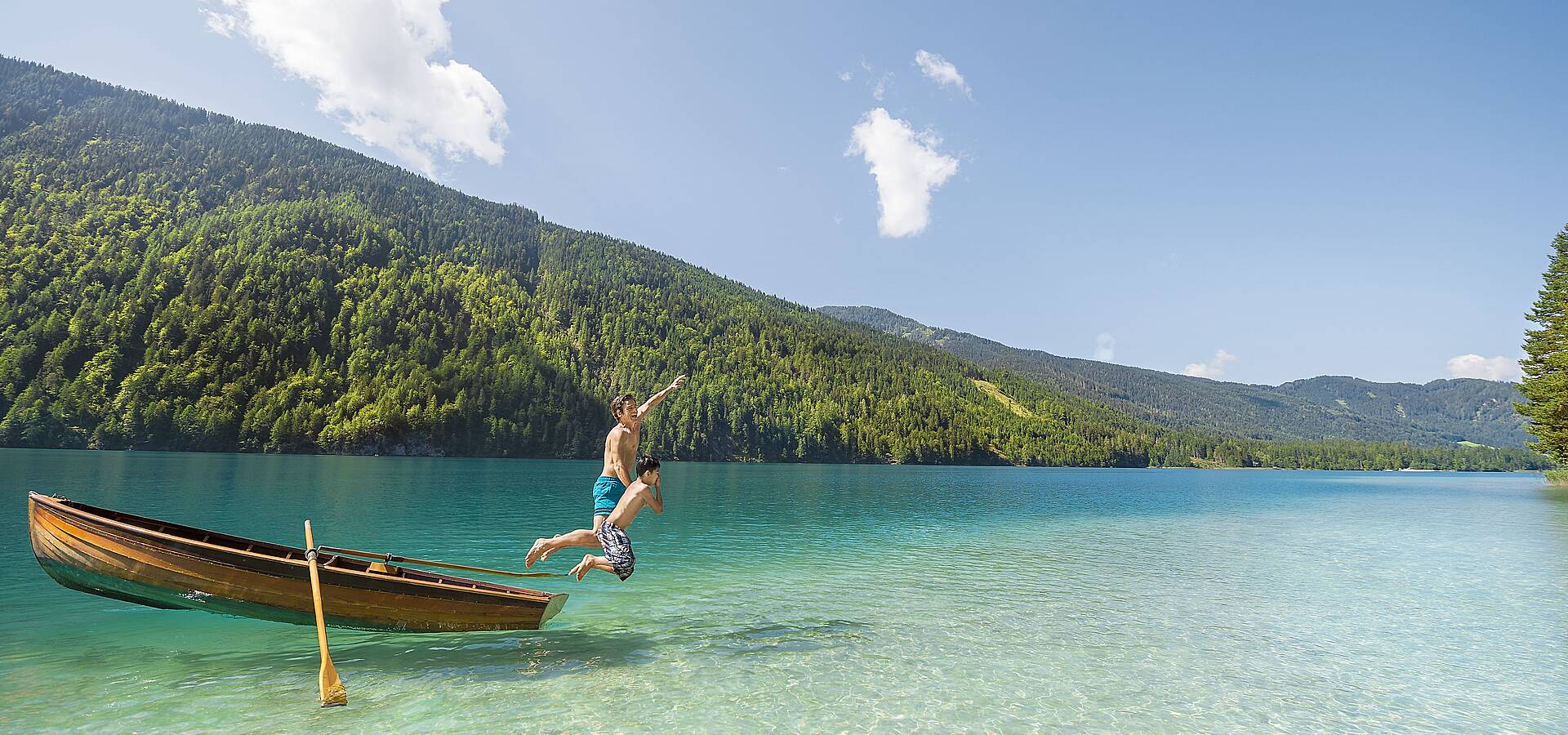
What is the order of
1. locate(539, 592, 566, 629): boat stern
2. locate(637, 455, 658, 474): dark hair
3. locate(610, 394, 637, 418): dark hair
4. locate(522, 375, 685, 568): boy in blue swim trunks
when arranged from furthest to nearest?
locate(539, 592, 566, 629): boat stern → locate(522, 375, 685, 568): boy in blue swim trunks → locate(637, 455, 658, 474): dark hair → locate(610, 394, 637, 418): dark hair

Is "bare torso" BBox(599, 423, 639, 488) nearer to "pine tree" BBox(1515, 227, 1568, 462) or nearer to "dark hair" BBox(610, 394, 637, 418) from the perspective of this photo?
"dark hair" BBox(610, 394, 637, 418)

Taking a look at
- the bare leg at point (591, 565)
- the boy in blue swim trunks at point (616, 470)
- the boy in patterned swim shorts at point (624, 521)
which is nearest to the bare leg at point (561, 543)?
the boy in blue swim trunks at point (616, 470)

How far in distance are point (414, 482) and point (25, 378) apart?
394 ft

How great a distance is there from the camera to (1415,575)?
25000 mm

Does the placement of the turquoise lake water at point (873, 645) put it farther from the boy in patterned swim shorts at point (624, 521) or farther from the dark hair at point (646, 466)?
the dark hair at point (646, 466)

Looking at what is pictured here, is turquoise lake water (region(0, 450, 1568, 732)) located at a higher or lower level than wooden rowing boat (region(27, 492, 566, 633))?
lower

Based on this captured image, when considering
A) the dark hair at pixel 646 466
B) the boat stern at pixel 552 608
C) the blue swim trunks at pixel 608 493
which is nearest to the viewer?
the dark hair at pixel 646 466

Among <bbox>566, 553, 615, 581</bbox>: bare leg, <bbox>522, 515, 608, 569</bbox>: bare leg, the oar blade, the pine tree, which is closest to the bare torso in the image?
<bbox>522, 515, 608, 569</bbox>: bare leg

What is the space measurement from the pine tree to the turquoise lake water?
40742 mm

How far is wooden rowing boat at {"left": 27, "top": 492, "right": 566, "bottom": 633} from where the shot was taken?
1262 cm

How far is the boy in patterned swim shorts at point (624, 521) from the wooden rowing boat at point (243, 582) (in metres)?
3.42

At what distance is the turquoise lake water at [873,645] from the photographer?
10.4 meters

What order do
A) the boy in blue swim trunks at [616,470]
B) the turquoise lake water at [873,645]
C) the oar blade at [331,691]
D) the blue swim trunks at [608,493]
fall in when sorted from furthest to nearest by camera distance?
the blue swim trunks at [608,493], the boy in blue swim trunks at [616,470], the turquoise lake water at [873,645], the oar blade at [331,691]

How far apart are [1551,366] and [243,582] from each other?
94.7 m
